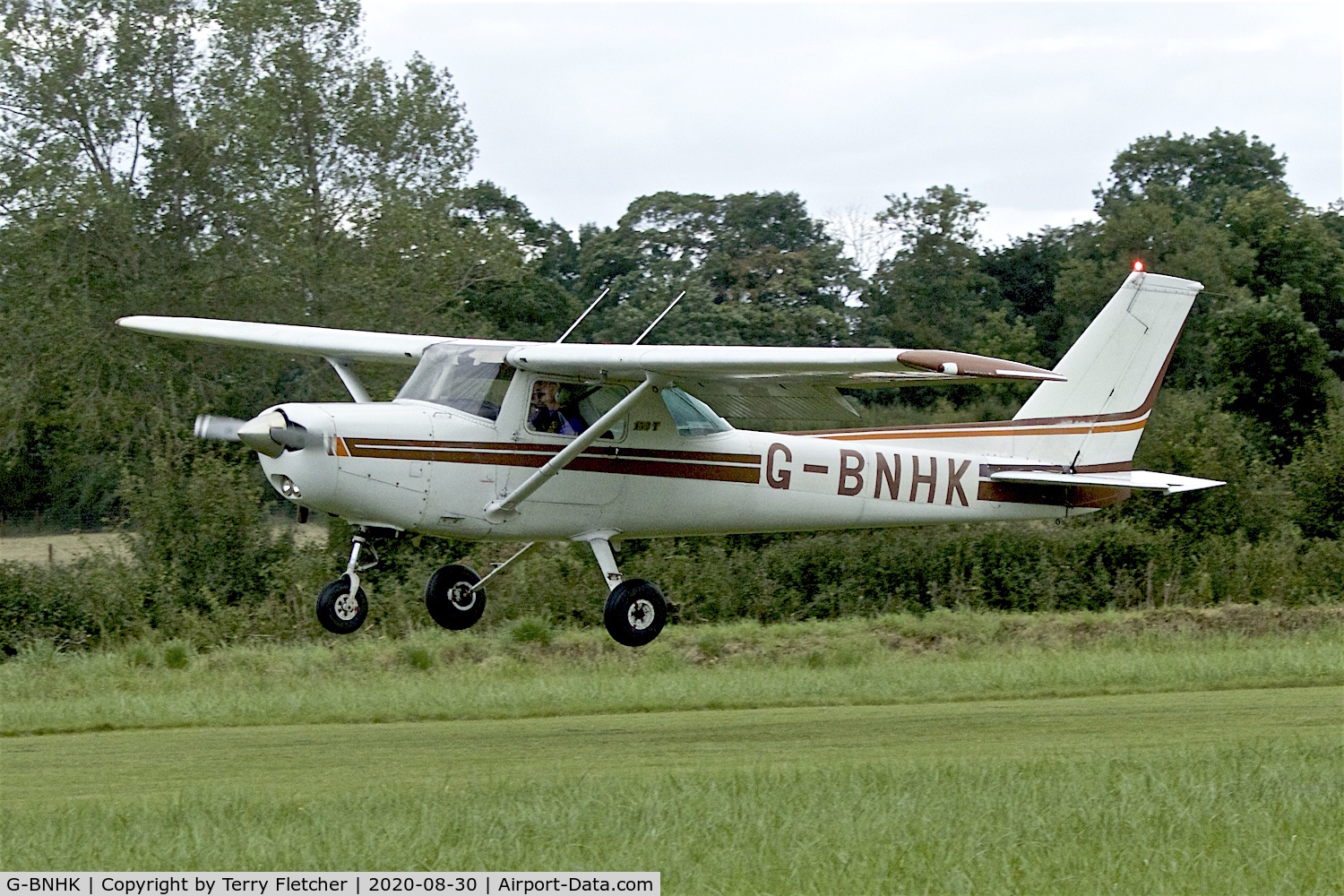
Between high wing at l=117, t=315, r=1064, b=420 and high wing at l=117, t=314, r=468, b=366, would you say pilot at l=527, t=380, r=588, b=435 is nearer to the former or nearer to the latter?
high wing at l=117, t=315, r=1064, b=420

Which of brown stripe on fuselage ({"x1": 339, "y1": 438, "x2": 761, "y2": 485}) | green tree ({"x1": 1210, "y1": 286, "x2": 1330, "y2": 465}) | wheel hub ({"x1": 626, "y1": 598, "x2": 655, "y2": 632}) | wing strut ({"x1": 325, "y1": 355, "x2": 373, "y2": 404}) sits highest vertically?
green tree ({"x1": 1210, "y1": 286, "x2": 1330, "y2": 465})

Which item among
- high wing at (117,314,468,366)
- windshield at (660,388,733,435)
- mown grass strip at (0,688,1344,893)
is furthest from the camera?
high wing at (117,314,468,366)

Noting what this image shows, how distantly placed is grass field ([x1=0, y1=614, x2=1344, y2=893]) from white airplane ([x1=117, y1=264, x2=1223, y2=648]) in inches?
72.3

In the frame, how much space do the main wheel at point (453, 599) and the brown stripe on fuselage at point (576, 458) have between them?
161cm

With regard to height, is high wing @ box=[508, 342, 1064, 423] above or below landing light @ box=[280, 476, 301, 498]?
above

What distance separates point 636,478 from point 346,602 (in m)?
2.59

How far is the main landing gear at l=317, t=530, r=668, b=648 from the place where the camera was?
12406 millimetres

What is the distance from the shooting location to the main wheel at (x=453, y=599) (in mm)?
13609

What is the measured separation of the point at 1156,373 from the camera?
1554cm

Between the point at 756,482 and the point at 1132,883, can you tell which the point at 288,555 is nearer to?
the point at 756,482

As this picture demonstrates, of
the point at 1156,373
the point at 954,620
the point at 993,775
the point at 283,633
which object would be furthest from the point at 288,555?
the point at 993,775

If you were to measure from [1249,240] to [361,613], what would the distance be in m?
36.4

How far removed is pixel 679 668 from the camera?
807 inches
